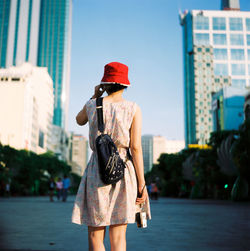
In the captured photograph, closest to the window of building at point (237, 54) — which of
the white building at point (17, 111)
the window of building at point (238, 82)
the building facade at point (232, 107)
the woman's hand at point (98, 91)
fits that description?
the window of building at point (238, 82)

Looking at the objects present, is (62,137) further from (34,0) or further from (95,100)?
(95,100)

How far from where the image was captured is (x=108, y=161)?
2.58 meters

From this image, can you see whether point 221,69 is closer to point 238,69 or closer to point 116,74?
point 238,69

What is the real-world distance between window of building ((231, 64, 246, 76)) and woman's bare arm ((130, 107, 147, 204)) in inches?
4526

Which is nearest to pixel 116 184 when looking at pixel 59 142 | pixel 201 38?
pixel 201 38

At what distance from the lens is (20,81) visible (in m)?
86.9

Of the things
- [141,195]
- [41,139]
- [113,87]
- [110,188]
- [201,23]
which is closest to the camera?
[110,188]

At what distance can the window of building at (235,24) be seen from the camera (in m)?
114

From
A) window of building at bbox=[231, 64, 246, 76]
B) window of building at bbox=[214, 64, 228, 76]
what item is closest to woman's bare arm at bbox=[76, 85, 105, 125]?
window of building at bbox=[231, 64, 246, 76]

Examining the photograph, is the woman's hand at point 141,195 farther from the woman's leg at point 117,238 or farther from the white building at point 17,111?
the white building at point 17,111

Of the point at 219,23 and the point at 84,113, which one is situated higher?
the point at 219,23

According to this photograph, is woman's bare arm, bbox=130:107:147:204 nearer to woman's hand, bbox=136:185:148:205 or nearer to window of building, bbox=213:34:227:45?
woman's hand, bbox=136:185:148:205

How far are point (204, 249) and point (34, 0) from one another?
172 metres

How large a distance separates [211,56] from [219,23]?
33.3 ft
